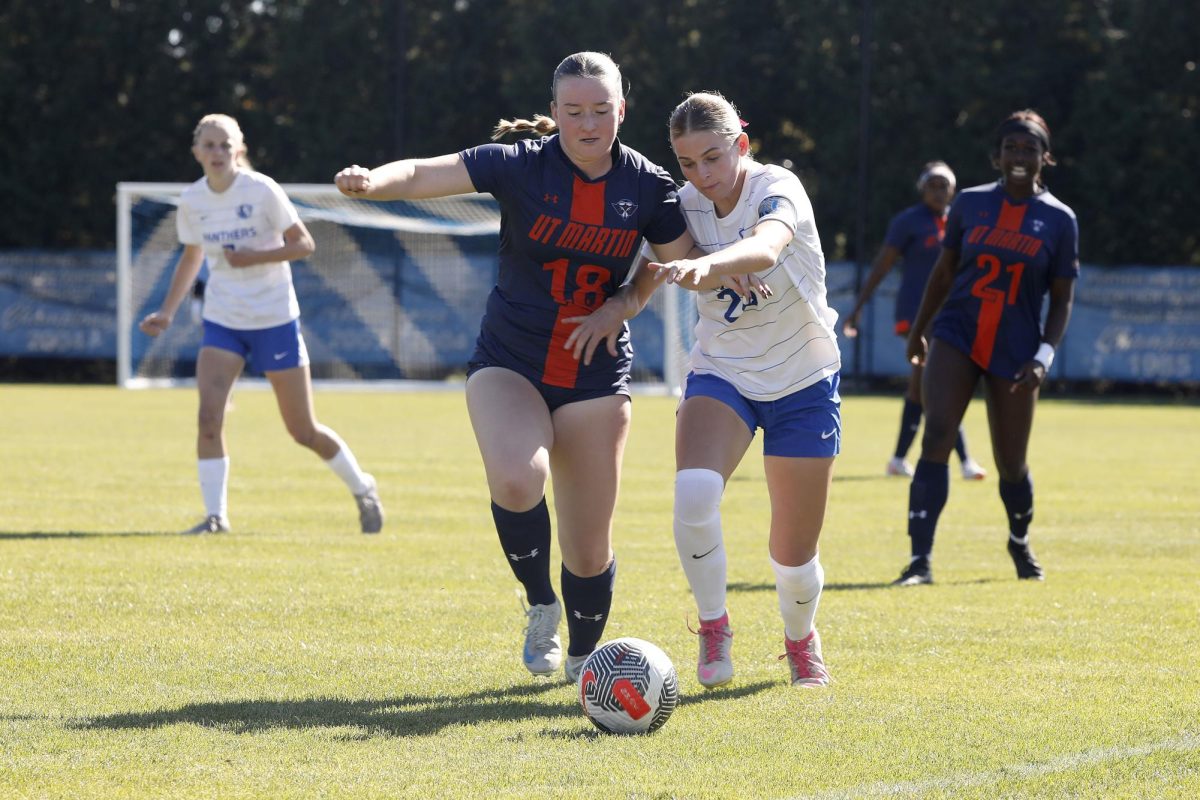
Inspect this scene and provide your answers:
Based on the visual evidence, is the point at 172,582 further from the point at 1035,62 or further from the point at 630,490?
the point at 1035,62

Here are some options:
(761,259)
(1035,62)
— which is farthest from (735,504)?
(1035,62)

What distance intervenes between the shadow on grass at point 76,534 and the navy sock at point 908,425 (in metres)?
5.95

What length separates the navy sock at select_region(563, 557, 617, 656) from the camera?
5.40 metres

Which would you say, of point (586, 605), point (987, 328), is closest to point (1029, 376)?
point (987, 328)

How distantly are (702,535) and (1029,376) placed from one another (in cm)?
287

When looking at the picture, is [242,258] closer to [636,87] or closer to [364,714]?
[364,714]

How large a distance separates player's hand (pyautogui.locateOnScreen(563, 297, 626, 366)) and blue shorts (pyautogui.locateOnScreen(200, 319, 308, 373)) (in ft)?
13.3

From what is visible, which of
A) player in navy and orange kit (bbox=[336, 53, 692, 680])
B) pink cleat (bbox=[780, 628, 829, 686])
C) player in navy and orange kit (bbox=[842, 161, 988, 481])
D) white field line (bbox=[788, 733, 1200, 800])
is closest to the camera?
white field line (bbox=[788, 733, 1200, 800])

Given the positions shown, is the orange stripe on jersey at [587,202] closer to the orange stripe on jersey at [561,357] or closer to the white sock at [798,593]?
the orange stripe on jersey at [561,357]

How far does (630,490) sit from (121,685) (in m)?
6.90

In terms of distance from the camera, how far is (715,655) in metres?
5.23

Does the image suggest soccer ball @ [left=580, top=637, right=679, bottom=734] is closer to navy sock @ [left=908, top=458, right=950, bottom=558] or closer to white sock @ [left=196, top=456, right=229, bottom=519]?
navy sock @ [left=908, top=458, right=950, bottom=558]

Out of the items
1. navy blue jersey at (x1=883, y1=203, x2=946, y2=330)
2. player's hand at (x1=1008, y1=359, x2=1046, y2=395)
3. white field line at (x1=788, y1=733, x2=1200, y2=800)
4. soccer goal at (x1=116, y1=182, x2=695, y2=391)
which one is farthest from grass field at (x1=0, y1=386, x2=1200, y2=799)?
soccer goal at (x1=116, y1=182, x2=695, y2=391)

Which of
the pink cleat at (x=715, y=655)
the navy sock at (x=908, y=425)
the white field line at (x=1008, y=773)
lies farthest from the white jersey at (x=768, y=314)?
the navy sock at (x=908, y=425)
